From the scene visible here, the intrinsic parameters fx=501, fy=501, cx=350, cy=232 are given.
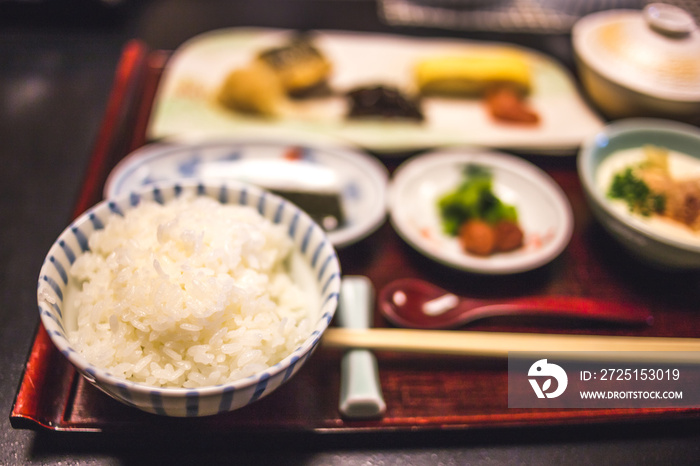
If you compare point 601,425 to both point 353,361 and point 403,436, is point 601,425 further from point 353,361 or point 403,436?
point 353,361

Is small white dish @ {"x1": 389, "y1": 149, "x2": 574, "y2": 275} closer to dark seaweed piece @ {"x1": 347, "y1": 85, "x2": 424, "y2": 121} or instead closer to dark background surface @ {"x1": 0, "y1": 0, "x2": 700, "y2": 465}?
dark seaweed piece @ {"x1": 347, "y1": 85, "x2": 424, "y2": 121}

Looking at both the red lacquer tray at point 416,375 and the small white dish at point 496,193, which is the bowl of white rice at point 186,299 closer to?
the red lacquer tray at point 416,375

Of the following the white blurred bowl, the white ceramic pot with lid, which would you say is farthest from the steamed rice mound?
the white ceramic pot with lid

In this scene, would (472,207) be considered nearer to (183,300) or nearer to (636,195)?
(636,195)

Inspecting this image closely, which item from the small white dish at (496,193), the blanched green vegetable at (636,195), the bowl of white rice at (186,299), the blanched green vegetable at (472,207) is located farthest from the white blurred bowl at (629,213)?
the bowl of white rice at (186,299)

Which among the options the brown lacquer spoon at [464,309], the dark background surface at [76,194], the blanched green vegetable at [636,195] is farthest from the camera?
the blanched green vegetable at [636,195]

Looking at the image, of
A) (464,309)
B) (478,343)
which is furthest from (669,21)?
(478,343)
